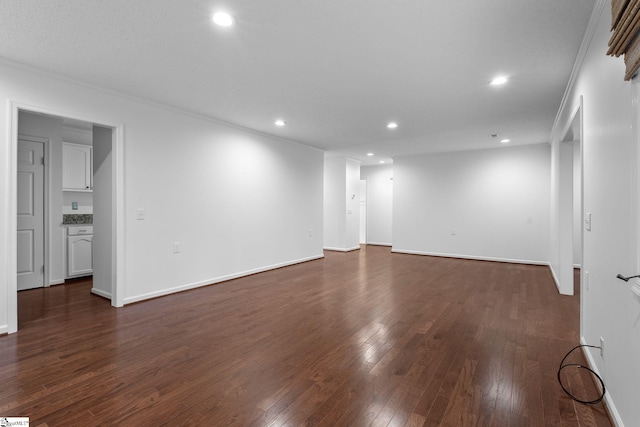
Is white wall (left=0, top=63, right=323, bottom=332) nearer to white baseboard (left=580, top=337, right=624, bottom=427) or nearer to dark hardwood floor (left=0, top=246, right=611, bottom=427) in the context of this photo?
dark hardwood floor (left=0, top=246, right=611, bottom=427)

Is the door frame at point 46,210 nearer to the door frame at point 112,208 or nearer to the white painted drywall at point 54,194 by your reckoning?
the white painted drywall at point 54,194

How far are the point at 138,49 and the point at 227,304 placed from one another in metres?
2.80

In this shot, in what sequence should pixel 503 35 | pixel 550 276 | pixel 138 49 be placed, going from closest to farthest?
1. pixel 503 35
2. pixel 138 49
3. pixel 550 276

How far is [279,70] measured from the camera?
3.06 meters

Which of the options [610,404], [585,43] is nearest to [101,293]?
[610,404]

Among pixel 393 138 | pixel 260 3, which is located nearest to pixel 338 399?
pixel 260 3

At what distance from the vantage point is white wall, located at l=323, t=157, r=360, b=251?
8.32 m

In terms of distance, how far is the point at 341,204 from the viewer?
8.31 meters

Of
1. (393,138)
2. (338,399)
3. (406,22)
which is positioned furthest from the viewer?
(393,138)

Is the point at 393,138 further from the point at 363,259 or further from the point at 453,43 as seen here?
the point at 453,43

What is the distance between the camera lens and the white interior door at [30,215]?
4.46 meters

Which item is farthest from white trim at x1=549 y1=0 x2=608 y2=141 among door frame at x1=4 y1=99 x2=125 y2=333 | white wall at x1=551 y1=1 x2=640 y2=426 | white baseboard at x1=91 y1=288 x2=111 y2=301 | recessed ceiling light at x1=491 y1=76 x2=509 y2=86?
white baseboard at x1=91 y1=288 x2=111 y2=301

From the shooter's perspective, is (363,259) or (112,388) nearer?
(112,388)

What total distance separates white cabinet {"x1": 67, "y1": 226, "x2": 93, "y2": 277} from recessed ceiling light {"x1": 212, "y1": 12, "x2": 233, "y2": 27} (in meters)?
4.58
